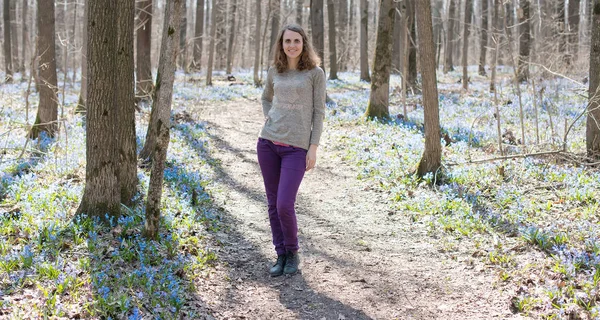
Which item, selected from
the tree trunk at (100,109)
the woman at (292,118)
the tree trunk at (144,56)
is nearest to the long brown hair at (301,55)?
the woman at (292,118)

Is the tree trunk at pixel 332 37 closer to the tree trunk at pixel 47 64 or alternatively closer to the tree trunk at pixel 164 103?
the tree trunk at pixel 47 64

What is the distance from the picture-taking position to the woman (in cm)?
478

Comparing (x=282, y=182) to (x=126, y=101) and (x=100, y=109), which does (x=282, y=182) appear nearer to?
(x=100, y=109)

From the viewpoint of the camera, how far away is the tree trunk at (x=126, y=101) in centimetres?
604

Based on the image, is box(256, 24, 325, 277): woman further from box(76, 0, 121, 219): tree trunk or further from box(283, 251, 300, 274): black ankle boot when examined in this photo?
box(76, 0, 121, 219): tree trunk

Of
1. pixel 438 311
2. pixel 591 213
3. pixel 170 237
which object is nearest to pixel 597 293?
pixel 438 311

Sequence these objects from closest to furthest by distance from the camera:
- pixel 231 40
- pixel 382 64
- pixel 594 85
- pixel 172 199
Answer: pixel 172 199
pixel 594 85
pixel 382 64
pixel 231 40

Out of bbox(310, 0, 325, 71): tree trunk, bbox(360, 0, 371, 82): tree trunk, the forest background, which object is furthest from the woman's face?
bbox(360, 0, 371, 82): tree trunk

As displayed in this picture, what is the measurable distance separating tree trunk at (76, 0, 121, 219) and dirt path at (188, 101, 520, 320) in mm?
1568

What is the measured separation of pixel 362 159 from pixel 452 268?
4465 mm

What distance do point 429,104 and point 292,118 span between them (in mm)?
4061

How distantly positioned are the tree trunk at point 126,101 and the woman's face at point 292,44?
7.42 ft

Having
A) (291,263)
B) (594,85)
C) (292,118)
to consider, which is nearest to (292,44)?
(292,118)

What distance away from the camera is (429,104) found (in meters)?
8.20
